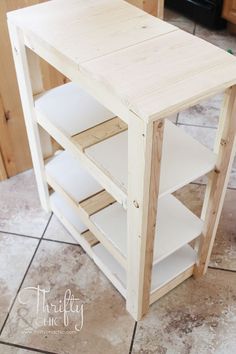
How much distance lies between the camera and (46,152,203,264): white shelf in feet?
3.81

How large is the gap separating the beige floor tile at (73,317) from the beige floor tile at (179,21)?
1.84m

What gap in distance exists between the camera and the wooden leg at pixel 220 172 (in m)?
0.91

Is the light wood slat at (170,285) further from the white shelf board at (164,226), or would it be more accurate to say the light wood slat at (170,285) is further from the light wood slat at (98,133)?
the light wood slat at (98,133)

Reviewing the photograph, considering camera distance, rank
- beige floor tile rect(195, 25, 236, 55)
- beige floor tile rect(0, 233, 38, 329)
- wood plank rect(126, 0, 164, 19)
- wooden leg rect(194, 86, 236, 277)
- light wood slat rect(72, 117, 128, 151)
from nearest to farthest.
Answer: wooden leg rect(194, 86, 236, 277) < light wood slat rect(72, 117, 128, 151) < beige floor tile rect(0, 233, 38, 329) < wood plank rect(126, 0, 164, 19) < beige floor tile rect(195, 25, 236, 55)

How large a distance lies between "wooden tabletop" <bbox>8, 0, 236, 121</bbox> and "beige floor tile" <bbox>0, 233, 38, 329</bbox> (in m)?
0.76

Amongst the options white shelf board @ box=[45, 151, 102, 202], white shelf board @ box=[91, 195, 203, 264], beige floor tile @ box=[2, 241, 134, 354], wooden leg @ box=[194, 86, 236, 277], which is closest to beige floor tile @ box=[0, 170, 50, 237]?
beige floor tile @ box=[2, 241, 134, 354]

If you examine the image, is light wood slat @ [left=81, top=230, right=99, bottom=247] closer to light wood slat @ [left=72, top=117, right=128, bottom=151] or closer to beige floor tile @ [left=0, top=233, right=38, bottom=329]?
beige floor tile @ [left=0, top=233, right=38, bottom=329]

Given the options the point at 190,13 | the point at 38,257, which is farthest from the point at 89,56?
the point at 190,13

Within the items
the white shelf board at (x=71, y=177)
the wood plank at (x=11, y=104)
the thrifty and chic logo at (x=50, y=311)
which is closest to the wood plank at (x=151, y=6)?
the wood plank at (x=11, y=104)

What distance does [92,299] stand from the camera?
1331 mm

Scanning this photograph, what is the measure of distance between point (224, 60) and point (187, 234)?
50 centimetres

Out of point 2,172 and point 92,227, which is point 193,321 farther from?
point 2,172

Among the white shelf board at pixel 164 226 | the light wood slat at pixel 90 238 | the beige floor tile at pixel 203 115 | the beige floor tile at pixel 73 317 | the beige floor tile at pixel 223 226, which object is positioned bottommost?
the beige floor tile at pixel 73 317

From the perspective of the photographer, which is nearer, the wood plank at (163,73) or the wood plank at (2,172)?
the wood plank at (163,73)
